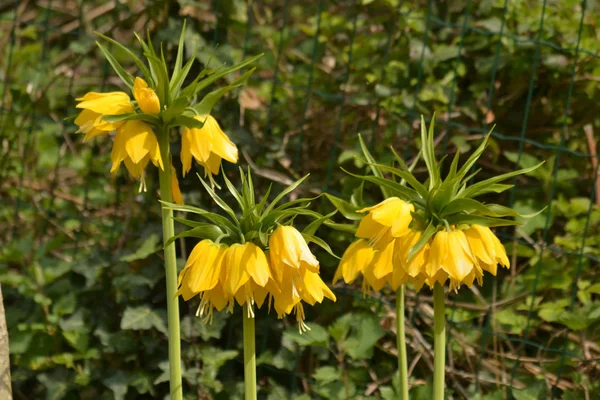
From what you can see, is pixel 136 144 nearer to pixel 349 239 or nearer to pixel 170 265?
pixel 170 265

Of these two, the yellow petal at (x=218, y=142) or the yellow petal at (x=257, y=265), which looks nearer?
A: the yellow petal at (x=257, y=265)

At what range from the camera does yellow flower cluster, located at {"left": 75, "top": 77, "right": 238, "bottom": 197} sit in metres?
2.02

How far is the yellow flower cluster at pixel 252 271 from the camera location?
1.86 meters

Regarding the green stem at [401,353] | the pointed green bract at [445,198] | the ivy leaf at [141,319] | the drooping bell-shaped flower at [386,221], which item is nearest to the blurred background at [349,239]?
the ivy leaf at [141,319]

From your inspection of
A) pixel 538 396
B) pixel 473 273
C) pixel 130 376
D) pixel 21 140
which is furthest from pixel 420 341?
pixel 21 140

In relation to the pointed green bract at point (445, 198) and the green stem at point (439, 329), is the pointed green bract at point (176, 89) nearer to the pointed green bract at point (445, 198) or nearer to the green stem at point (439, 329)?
the pointed green bract at point (445, 198)

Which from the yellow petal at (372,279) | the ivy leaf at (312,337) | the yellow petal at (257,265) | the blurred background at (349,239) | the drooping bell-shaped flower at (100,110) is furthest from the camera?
the blurred background at (349,239)

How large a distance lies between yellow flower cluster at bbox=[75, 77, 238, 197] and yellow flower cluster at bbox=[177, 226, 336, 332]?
9.4 inches

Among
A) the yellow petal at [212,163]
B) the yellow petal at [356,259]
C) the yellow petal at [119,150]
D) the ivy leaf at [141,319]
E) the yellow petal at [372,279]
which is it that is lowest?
the ivy leaf at [141,319]

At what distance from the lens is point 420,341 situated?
3.23 meters

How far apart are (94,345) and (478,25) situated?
5.78 feet

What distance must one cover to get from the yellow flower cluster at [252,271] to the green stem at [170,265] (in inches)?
5.1

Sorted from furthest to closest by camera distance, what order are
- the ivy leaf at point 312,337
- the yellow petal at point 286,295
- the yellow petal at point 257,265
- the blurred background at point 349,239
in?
the blurred background at point 349,239
the ivy leaf at point 312,337
the yellow petal at point 286,295
the yellow petal at point 257,265

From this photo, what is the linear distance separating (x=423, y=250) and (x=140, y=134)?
0.62 metres
